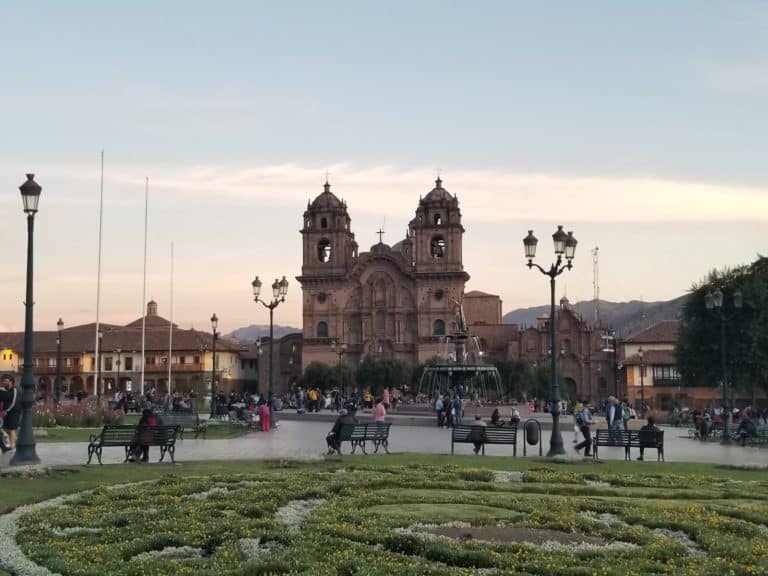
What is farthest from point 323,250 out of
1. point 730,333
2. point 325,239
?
point 730,333

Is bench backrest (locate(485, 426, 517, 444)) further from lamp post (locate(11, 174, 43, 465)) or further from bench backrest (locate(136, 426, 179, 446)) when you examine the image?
lamp post (locate(11, 174, 43, 465))

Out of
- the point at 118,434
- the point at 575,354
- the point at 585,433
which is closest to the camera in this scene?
the point at 118,434

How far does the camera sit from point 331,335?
9825cm

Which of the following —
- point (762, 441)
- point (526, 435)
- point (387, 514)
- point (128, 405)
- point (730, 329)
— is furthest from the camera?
point (730, 329)

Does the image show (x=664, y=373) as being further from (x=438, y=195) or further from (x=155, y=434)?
(x=155, y=434)

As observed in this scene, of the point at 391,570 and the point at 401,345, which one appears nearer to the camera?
the point at 391,570

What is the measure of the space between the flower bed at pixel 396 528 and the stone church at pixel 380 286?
260ft

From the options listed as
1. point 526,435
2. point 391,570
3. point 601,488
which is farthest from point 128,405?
point 391,570

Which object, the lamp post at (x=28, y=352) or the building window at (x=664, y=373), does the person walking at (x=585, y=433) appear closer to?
the lamp post at (x=28, y=352)

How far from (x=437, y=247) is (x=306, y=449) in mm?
73240

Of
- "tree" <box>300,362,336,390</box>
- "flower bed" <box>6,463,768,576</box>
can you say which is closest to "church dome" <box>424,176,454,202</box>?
"tree" <box>300,362,336,390</box>

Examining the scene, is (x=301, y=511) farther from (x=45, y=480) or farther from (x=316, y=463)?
(x=316, y=463)

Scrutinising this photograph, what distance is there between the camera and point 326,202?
100625mm

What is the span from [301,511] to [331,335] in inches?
3370
